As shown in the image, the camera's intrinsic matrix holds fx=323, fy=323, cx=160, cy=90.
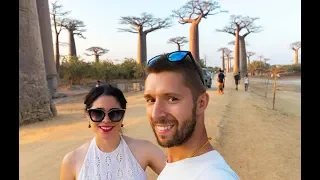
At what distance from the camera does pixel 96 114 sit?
1694 millimetres

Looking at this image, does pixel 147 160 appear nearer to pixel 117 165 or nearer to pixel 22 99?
pixel 117 165

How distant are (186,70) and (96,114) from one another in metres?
0.82

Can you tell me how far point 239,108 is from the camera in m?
10.3


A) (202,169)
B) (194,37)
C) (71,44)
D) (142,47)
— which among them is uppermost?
(71,44)

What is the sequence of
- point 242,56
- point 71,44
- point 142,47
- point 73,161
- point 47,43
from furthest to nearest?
point 242,56 < point 142,47 < point 71,44 < point 47,43 < point 73,161

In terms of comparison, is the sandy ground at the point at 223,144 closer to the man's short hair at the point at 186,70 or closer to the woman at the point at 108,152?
the woman at the point at 108,152

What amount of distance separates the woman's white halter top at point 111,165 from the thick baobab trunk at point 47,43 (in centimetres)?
1453

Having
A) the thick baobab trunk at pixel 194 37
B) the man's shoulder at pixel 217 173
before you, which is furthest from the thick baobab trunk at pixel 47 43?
the man's shoulder at pixel 217 173

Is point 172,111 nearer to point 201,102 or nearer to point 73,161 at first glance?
point 201,102

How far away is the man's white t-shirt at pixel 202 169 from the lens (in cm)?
87

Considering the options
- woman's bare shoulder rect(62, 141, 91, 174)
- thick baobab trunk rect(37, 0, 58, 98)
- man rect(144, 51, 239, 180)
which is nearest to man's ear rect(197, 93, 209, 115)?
man rect(144, 51, 239, 180)

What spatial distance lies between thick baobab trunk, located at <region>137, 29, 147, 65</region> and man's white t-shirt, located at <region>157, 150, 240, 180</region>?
1196 inches

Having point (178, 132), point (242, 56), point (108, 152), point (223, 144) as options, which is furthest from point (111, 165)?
point (242, 56)
